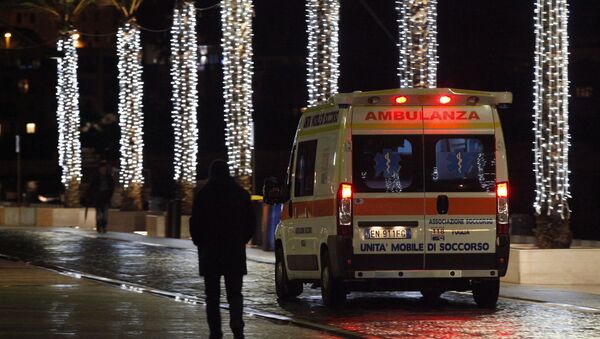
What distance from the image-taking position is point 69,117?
153 ft

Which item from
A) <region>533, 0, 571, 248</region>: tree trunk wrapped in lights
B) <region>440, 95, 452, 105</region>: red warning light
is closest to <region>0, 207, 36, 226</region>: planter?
<region>533, 0, 571, 248</region>: tree trunk wrapped in lights

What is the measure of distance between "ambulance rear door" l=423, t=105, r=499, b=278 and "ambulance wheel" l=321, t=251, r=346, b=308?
3.48 ft

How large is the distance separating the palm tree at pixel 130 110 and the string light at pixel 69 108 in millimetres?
4659

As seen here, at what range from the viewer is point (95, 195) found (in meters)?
38.5

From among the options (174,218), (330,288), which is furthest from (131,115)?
(330,288)

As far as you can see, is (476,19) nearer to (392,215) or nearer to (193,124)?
(193,124)

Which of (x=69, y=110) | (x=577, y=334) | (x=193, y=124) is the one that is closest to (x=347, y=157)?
(x=577, y=334)

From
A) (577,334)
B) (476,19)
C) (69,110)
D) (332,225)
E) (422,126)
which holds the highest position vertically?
(476,19)

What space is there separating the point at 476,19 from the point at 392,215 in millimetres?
60806

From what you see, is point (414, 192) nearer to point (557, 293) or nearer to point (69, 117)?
point (557, 293)

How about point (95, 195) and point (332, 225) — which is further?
point (95, 195)

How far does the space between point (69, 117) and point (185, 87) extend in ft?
32.7

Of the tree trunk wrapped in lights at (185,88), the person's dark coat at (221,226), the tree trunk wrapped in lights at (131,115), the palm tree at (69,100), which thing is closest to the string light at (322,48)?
the tree trunk wrapped in lights at (185,88)

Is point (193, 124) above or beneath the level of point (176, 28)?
beneath
